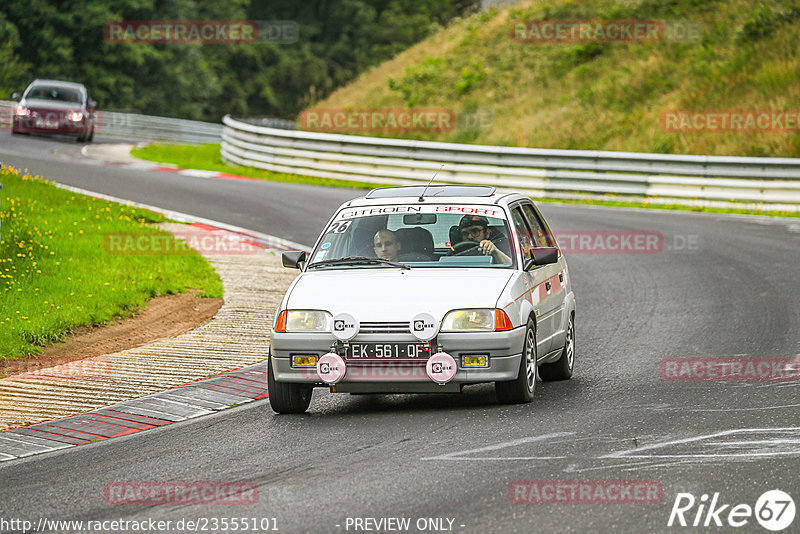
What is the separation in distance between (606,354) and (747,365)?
1.36 m

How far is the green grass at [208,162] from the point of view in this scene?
28.8 meters

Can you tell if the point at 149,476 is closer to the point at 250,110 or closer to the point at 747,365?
the point at 747,365

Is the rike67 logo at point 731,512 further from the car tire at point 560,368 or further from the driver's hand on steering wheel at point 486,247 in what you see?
the car tire at point 560,368

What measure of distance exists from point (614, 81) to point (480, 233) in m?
25.6

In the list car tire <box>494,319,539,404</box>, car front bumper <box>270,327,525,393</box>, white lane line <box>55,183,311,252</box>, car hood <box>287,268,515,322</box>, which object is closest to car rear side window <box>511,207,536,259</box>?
car hood <box>287,268,515,322</box>

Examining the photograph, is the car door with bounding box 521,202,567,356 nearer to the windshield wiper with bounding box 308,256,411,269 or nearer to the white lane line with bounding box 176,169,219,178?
the windshield wiper with bounding box 308,256,411,269

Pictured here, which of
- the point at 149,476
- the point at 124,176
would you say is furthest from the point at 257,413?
the point at 124,176

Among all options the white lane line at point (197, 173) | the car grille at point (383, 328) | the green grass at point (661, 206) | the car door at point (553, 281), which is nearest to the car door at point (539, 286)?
the car door at point (553, 281)

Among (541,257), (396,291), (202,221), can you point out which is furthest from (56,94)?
(396,291)

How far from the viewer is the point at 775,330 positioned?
39.1ft

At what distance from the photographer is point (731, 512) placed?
6078 millimetres

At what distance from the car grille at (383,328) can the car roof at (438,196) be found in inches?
68.4

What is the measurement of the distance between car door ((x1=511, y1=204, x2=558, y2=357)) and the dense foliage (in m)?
32.0

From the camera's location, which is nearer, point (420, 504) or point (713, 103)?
point (420, 504)
